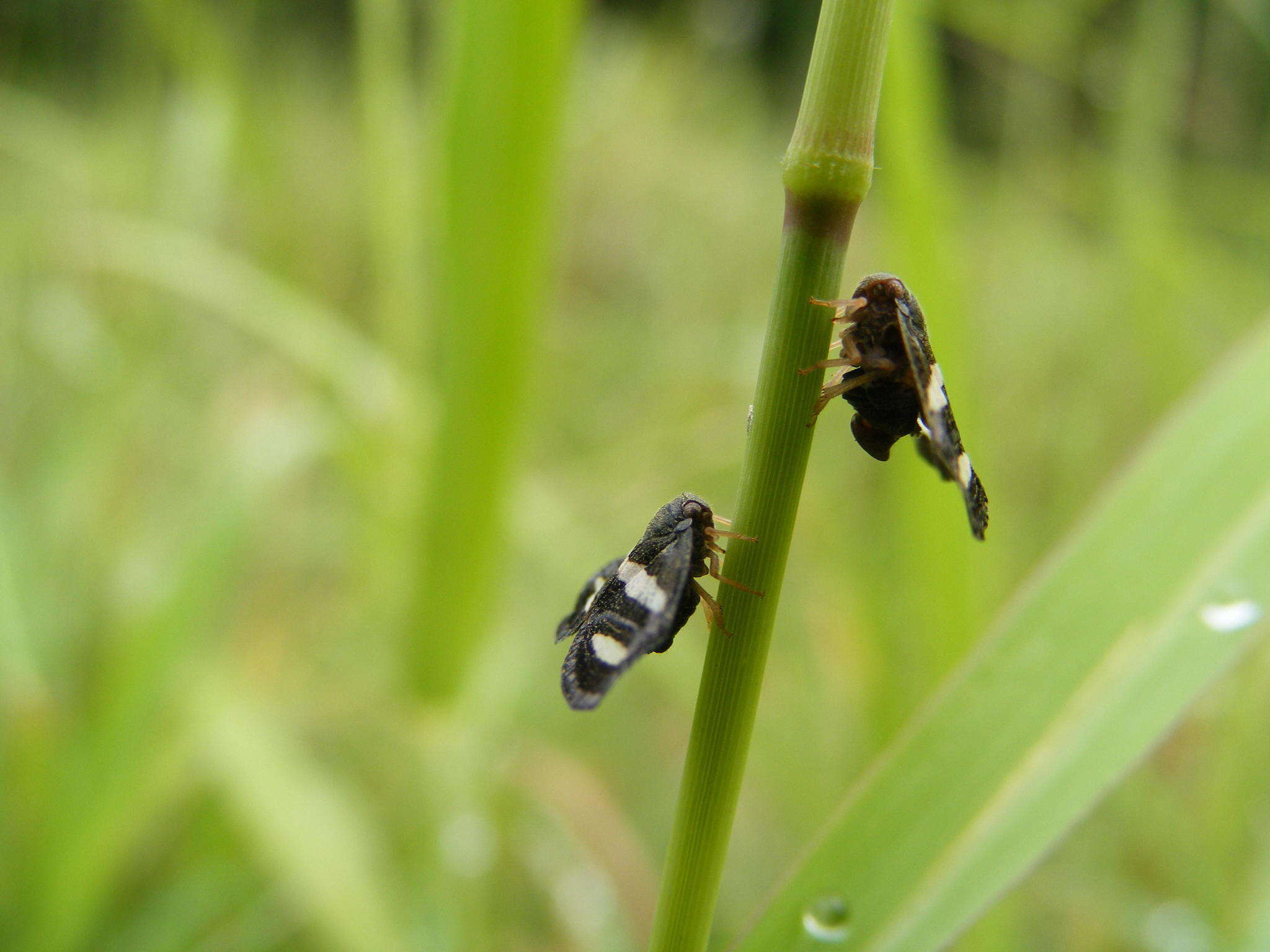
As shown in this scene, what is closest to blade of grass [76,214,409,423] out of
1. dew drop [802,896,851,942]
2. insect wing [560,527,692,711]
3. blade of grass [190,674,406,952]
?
blade of grass [190,674,406,952]

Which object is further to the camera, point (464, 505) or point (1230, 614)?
point (464, 505)

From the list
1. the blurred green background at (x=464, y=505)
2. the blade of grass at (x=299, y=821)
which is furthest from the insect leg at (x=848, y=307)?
the blade of grass at (x=299, y=821)

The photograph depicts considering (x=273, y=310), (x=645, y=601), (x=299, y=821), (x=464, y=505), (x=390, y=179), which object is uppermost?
(x=645, y=601)

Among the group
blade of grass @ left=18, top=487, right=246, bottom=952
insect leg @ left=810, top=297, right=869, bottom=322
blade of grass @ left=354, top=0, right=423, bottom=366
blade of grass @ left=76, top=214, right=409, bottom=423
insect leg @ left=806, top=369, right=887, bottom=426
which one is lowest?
blade of grass @ left=18, top=487, right=246, bottom=952

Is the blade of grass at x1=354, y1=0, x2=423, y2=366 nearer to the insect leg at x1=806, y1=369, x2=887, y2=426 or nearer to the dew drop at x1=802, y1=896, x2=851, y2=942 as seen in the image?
the insect leg at x1=806, y1=369, x2=887, y2=426

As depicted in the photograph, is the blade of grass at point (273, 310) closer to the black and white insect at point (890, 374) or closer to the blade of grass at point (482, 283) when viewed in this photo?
the blade of grass at point (482, 283)

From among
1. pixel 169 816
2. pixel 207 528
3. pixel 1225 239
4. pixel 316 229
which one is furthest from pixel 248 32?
pixel 1225 239

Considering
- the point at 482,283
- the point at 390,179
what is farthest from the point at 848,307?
the point at 390,179

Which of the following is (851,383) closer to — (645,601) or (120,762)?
(645,601)
